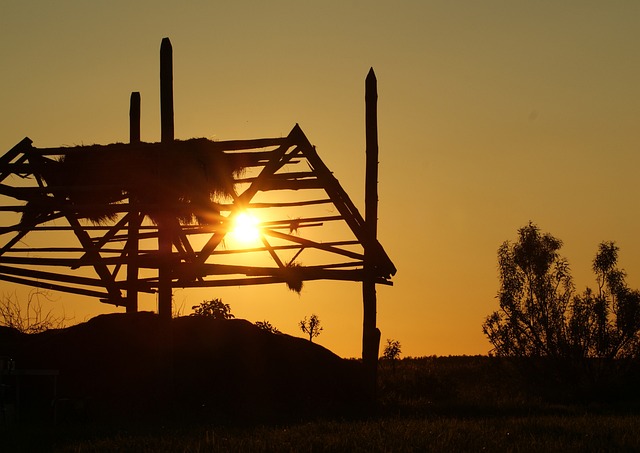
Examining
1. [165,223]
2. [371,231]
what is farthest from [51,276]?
[371,231]

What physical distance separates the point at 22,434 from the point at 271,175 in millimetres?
7302

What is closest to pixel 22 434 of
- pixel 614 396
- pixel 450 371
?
pixel 614 396

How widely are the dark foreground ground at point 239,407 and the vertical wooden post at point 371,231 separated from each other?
48 cm

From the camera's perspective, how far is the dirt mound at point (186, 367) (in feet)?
70.0

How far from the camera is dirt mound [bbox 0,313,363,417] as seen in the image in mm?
21328

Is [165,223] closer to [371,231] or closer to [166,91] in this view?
[166,91]

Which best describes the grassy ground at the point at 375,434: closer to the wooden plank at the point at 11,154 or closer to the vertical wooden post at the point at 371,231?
the vertical wooden post at the point at 371,231

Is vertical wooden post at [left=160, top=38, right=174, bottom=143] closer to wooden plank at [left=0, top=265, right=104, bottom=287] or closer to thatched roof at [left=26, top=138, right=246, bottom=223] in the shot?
thatched roof at [left=26, top=138, right=246, bottom=223]

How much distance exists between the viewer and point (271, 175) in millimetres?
21203

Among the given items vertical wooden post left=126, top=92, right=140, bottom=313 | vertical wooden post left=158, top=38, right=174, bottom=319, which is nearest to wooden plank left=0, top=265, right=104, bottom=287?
vertical wooden post left=126, top=92, right=140, bottom=313

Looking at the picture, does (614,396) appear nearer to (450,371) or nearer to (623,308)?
(623,308)

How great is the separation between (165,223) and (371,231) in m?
4.94

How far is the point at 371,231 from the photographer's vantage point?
23.9 m

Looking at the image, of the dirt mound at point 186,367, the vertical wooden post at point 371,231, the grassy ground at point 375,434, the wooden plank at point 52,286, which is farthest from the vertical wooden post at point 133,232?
the grassy ground at point 375,434
